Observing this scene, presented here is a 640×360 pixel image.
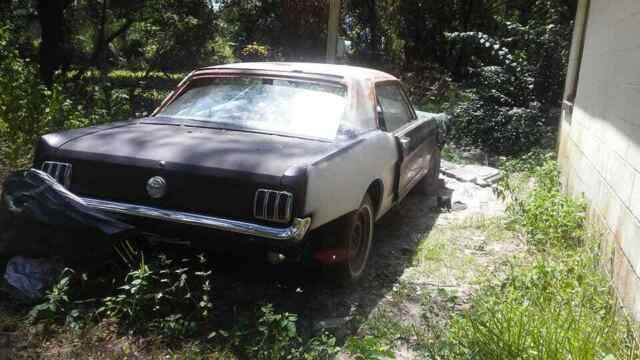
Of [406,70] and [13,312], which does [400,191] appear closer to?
[13,312]

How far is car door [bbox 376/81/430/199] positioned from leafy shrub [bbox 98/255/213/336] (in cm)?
211

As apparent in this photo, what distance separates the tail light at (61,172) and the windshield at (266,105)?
105 centimetres

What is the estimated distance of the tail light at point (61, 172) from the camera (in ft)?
11.5

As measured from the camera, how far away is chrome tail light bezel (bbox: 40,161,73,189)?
3.51 metres

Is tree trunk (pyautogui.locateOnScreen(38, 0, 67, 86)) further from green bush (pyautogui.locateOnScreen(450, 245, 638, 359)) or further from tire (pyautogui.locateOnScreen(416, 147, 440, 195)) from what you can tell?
green bush (pyautogui.locateOnScreen(450, 245, 638, 359))

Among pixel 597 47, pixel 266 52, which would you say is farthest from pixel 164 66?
pixel 597 47

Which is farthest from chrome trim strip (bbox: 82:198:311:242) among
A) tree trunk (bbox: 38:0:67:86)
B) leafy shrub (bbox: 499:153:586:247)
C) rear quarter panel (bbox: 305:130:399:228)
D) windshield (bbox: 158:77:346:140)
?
tree trunk (bbox: 38:0:67:86)

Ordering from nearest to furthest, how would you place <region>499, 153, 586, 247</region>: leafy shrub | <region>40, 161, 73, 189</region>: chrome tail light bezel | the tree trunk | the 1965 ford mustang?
the 1965 ford mustang < <region>40, 161, 73, 189</region>: chrome tail light bezel < <region>499, 153, 586, 247</region>: leafy shrub < the tree trunk

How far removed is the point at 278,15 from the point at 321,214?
15564 mm

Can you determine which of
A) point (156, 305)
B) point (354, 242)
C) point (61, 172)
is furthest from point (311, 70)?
point (156, 305)

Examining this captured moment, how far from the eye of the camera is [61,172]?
11.5ft

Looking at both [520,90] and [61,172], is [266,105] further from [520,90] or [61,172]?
[520,90]

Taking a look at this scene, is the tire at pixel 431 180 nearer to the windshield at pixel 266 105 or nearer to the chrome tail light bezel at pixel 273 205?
the windshield at pixel 266 105

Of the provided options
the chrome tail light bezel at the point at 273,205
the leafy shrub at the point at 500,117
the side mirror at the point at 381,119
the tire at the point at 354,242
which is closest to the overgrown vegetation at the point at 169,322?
the chrome tail light bezel at the point at 273,205
